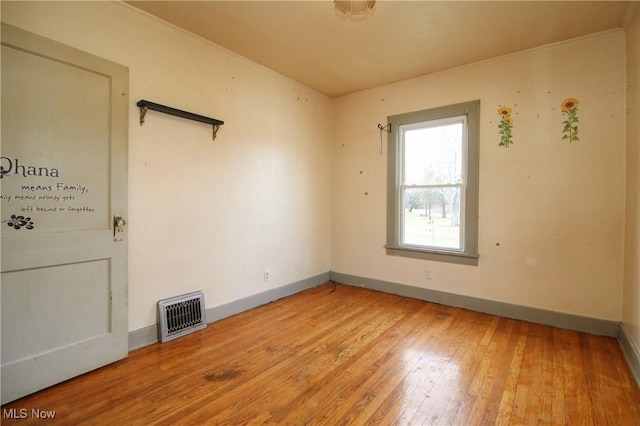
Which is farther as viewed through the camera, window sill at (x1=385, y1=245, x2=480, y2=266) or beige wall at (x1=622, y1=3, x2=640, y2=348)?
window sill at (x1=385, y1=245, x2=480, y2=266)

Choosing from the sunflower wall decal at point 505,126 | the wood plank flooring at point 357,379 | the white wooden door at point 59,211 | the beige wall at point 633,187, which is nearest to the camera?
the wood plank flooring at point 357,379

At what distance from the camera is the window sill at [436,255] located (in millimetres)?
3336

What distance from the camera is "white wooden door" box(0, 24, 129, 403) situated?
1779 mm

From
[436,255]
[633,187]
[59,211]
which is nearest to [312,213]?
[436,255]

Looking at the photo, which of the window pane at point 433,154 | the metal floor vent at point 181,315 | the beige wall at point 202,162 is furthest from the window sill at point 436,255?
the metal floor vent at point 181,315

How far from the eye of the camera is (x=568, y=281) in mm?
2844

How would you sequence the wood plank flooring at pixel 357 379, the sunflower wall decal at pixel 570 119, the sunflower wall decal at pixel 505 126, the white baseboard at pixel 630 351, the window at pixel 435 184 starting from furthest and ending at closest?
the window at pixel 435 184
the sunflower wall decal at pixel 505 126
the sunflower wall decal at pixel 570 119
the white baseboard at pixel 630 351
the wood plank flooring at pixel 357 379

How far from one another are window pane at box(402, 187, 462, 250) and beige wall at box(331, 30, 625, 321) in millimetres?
263

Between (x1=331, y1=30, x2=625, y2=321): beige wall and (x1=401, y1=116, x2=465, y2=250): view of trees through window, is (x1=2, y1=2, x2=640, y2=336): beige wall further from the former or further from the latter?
(x1=401, y1=116, x2=465, y2=250): view of trees through window

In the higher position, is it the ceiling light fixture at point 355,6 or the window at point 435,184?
the ceiling light fixture at point 355,6

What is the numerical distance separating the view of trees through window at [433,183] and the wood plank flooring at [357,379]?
42.0 inches

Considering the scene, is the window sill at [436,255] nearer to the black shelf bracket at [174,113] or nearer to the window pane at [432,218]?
the window pane at [432,218]

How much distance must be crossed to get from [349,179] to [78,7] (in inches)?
124

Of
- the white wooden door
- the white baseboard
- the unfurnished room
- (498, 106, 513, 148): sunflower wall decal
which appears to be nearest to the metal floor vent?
the unfurnished room
